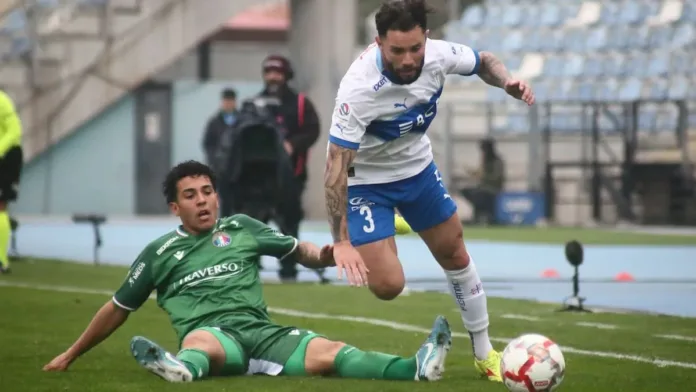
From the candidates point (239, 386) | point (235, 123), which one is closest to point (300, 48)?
point (235, 123)

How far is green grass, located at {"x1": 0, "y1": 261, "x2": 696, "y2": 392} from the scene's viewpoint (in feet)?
24.6

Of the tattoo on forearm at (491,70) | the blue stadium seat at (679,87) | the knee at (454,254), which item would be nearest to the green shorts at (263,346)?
the knee at (454,254)

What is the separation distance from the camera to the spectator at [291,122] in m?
15.4

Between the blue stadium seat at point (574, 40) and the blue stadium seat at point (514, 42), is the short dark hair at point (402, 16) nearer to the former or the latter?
the blue stadium seat at point (574, 40)

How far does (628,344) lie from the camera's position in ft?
31.8

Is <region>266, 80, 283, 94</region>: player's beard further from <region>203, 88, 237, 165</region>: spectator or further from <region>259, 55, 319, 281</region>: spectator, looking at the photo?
<region>203, 88, 237, 165</region>: spectator

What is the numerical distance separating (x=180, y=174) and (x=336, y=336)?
267cm

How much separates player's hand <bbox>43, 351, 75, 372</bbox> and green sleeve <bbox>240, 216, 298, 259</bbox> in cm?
117

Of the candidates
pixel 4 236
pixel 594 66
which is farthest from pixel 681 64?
pixel 4 236

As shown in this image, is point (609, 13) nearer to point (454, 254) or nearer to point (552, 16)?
point (552, 16)

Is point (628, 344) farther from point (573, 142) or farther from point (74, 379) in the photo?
point (573, 142)

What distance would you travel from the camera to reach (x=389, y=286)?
315 inches

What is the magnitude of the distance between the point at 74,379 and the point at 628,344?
3801mm

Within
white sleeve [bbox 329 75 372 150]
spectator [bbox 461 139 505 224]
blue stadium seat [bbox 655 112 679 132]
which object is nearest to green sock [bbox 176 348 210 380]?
white sleeve [bbox 329 75 372 150]
